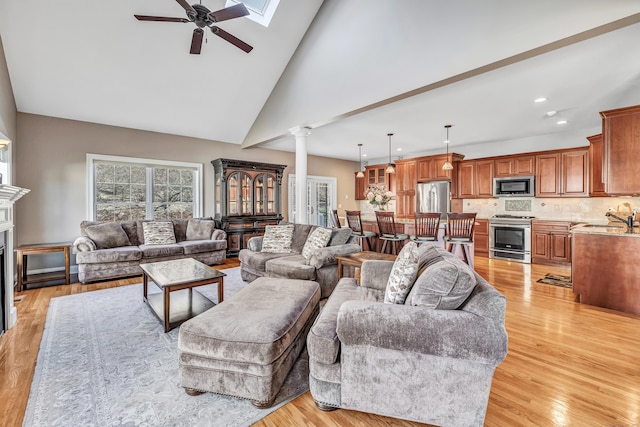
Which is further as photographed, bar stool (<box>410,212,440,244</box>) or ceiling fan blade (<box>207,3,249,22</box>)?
bar stool (<box>410,212,440,244</box>)

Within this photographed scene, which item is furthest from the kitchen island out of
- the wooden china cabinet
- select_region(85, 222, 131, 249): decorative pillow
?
select_region(85, 222, 131, 249): decorative pillow

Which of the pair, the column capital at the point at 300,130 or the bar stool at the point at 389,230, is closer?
the bar stool at the point at 389,230

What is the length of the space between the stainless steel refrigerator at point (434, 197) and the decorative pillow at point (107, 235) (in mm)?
6388

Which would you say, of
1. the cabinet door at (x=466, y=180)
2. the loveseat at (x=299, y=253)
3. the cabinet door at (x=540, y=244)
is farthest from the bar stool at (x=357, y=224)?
the cabinet door at (x=540, y=244)

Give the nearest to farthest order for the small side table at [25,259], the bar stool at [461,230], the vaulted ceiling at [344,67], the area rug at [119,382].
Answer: the area rug at [119,382] → the vaulted ceiling at [344,67] → the small side table at [25,259] → the bar stool at [461,230]

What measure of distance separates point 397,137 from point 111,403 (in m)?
6.09

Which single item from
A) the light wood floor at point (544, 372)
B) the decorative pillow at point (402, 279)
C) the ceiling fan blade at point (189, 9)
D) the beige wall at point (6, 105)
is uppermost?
the ceiling fan blade at point (189, 9)

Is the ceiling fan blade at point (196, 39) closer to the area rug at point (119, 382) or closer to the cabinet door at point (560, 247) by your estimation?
the area rug at point (119, 382)

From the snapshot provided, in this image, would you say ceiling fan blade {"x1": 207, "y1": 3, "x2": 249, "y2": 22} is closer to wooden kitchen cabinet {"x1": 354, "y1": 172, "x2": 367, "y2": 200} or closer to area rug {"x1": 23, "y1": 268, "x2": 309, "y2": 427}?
area rug {"x1": 23, "y1": 268, "x2": 309, "y2": 427}

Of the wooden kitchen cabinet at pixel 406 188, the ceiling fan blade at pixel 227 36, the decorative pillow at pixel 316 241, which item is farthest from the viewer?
the wooden kitchen cabinet at pixel 406 188

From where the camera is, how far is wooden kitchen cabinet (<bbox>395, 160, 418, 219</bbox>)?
752 centimetres

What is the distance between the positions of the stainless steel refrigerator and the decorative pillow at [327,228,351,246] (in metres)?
3.83

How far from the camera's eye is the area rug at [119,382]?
1.58 metres

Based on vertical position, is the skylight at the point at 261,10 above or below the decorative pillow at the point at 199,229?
above
